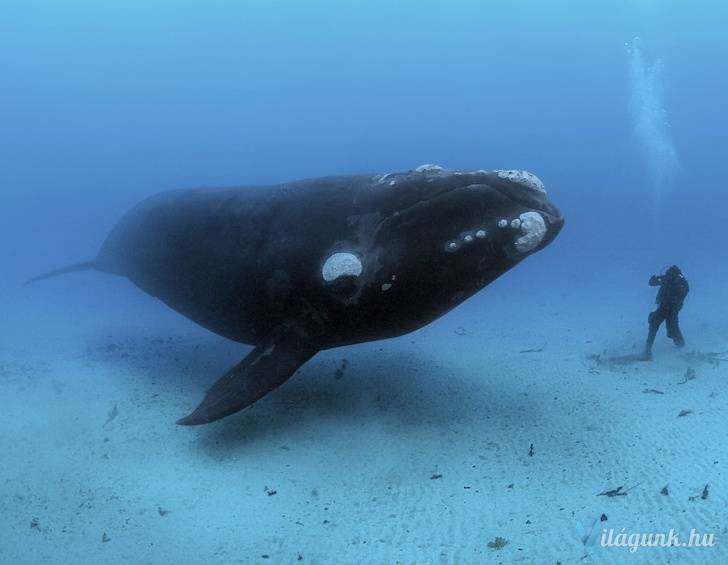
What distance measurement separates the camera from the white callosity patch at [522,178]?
6.81 meters

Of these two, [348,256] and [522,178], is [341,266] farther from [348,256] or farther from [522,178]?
[522,178]

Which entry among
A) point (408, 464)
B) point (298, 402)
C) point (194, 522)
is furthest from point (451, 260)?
point (194, 522)

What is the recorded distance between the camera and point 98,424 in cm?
784

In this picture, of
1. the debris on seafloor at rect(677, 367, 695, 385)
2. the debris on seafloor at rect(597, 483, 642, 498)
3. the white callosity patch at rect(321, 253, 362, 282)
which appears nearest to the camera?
the debris on seafloor at rect(597, 483, 642, 498)

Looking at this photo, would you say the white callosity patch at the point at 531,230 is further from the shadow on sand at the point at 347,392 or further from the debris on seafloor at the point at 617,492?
the debris on seafloor at the point at 617,492

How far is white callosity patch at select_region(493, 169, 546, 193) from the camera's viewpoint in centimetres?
681

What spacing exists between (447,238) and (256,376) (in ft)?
9.44

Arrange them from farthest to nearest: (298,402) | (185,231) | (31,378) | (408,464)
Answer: (31,378) → (185,231) → (298,402) → (408,464)

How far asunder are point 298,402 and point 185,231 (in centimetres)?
341

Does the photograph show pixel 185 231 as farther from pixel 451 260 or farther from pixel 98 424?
pixel 451 260

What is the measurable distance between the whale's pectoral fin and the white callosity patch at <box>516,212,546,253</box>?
298cm

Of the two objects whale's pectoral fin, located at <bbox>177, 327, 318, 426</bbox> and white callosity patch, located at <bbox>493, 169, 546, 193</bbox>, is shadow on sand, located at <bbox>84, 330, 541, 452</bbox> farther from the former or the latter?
white callosity patch, located at <bbox>493, 169, 546, 193</bbox>

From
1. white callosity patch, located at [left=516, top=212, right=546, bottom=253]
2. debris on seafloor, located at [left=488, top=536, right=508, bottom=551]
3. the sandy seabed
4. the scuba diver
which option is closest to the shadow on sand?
the sandy seabed

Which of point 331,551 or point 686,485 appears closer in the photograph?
point 331,551
